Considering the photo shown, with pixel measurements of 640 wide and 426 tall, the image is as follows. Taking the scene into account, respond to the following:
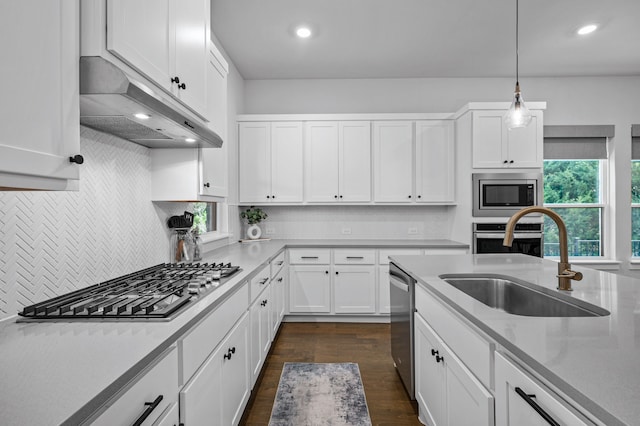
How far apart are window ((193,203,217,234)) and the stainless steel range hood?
104 cm

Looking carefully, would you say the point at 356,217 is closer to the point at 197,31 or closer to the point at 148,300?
the point at 197,31

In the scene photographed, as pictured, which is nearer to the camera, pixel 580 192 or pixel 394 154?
pixel 394 154

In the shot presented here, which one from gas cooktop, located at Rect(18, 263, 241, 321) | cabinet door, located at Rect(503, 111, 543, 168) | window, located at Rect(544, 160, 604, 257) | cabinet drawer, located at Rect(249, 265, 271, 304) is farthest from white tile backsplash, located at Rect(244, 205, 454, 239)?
gas cooktop, located at Rect(18, 263, 241, 321)

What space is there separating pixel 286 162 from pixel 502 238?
2438 mm

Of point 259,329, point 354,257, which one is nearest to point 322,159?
point 354,257

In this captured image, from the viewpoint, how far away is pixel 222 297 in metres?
1.56

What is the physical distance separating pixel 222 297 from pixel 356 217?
119 inches

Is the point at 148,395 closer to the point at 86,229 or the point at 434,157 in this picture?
the point at 86,229

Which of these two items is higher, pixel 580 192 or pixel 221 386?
pixel 580 192

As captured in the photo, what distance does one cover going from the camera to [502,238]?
3656 millimetres

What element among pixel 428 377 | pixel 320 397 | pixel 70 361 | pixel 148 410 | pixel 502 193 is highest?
pixel 502 193

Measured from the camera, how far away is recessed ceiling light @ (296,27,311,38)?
3210mm

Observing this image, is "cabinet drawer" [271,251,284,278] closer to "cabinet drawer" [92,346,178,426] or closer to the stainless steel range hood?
the stainless steel range hood

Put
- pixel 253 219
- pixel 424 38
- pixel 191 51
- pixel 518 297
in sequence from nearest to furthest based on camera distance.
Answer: pixel 518 297 → pixel 191 51 → pixel 424 38 → pixel 253 219
